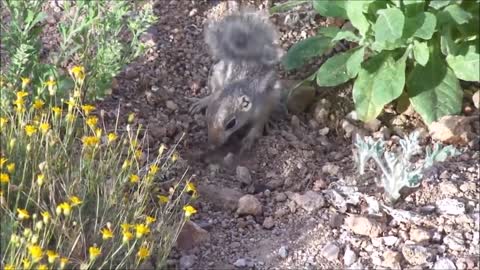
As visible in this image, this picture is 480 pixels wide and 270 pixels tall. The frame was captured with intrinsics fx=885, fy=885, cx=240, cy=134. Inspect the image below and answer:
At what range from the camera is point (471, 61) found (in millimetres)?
4508

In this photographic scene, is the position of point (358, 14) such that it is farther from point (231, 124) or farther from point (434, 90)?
point (231, 124)

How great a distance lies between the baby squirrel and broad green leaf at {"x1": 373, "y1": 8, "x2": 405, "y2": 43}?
84cm

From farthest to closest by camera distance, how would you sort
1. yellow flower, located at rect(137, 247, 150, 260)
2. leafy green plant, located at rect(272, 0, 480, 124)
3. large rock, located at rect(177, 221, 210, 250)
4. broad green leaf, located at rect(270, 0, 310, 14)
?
1. broad green leaf, located at rect(270, 0, 310, 14)
2. leafy green plant, located at rect(272, 0, 480, 124)
3. large rock, located at rect(177, 221, 210, 250)
4. yellow flower, located at rect(137, 247, 150, 260)

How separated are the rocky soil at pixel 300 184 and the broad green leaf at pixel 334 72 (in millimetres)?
283

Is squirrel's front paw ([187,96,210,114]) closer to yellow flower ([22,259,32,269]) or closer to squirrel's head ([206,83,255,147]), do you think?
squirrel's head ([206,83,255,147])

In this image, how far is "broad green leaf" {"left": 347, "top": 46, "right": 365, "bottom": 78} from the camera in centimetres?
448

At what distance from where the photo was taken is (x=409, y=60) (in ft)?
15.4

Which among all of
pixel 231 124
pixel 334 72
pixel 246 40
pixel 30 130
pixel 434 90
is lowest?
pixel 231 124

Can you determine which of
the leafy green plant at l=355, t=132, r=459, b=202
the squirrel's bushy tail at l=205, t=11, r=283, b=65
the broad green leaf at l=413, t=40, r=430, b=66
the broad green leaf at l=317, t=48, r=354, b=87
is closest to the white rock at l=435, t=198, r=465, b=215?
the leafy green plant at l=355, t=132, r=459, b=202

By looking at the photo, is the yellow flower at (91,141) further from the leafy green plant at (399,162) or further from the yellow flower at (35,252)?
the leafy green plant at (399,162)

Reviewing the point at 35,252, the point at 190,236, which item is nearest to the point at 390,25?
the point at 190,236

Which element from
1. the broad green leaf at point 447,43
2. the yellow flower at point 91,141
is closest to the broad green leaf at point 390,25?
the broad green leaf at point 447,43

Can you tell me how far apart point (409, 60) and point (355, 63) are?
1.19 ft

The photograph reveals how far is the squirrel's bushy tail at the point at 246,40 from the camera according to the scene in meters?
4.85
